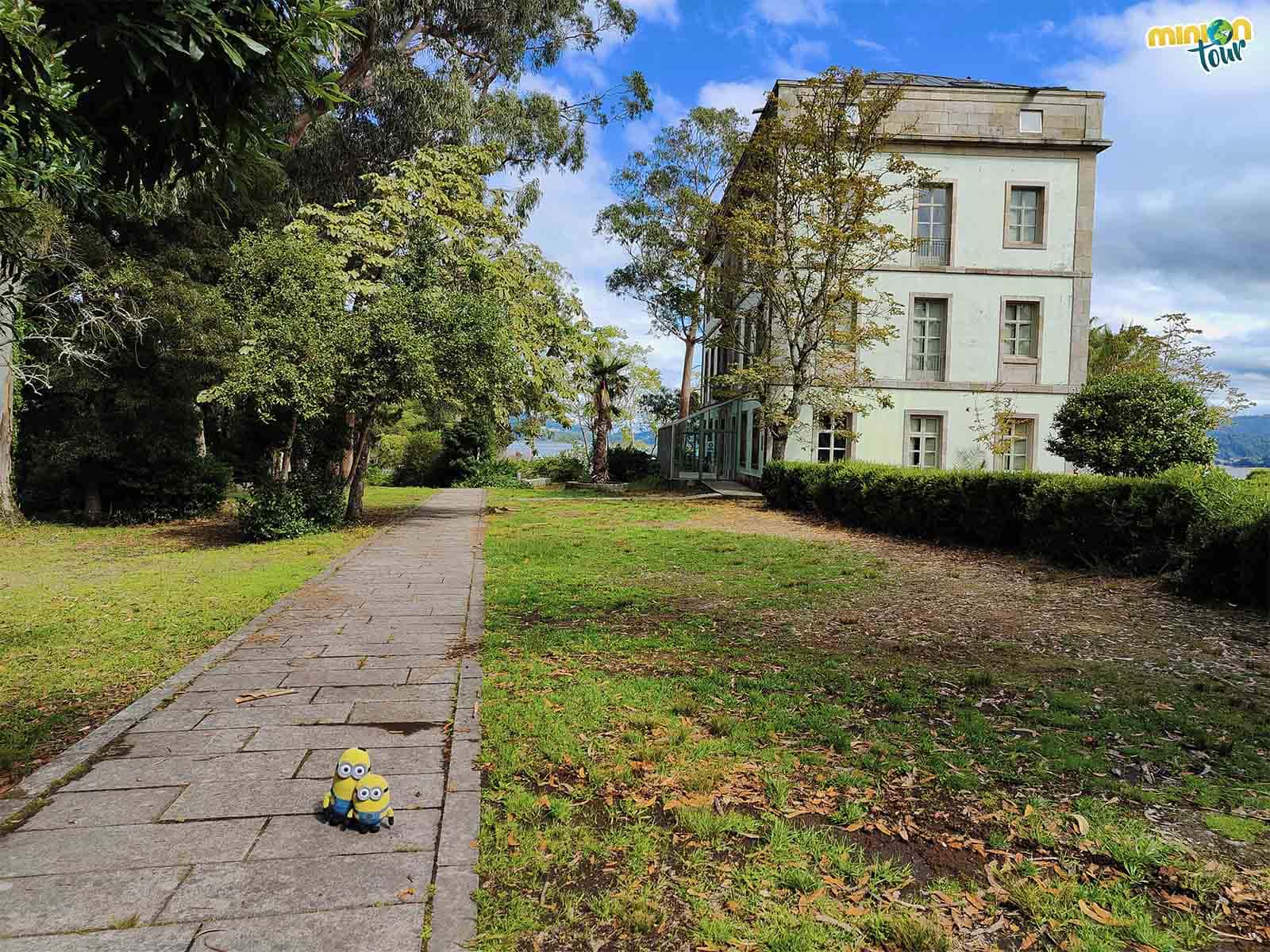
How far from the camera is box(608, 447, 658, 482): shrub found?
118 ft

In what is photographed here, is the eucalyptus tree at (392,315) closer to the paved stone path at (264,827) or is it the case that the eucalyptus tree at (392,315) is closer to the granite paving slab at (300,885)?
the paved stone path at (264,827)

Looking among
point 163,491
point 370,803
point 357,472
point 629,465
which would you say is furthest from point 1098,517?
point 629,465

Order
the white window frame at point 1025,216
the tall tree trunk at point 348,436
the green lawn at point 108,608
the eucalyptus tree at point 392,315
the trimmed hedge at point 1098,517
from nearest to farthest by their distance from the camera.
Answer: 1. the green lawn at point 108,608
2. the trimmed hedge at point 1098,517
3. the eucalyptus tree at point 392,315
4. the tall tree trunk at point 348,436
5. the white window frame at point 1025,216

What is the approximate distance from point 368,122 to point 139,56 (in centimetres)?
1962

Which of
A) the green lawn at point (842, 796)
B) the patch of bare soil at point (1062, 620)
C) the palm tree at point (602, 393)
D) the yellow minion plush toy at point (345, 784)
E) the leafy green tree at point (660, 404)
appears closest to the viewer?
the green lawn at point (842, 796)

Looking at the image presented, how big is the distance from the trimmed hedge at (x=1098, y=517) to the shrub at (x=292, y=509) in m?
9.90

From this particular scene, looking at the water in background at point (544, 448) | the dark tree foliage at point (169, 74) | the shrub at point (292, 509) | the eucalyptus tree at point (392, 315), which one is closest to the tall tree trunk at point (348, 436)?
the eucalyptus tree at point (392, 315)

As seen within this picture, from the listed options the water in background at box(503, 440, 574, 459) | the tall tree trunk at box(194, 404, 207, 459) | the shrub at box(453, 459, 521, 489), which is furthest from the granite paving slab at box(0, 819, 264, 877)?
the water in background at box(503, 440, 574, 459)

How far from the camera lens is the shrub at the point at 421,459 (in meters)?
31.1

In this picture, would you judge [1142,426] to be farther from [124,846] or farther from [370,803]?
[124,846]

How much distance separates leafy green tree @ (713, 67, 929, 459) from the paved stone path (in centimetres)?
1785

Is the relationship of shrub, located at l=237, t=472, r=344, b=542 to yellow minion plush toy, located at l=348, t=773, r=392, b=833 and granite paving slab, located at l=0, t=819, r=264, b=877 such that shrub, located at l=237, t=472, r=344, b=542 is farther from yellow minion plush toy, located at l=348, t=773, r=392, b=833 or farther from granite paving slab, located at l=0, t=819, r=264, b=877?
yellow minion plush toy, located at l=348, t=773, r=392, b=833

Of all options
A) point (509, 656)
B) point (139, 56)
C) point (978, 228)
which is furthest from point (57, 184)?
point (978, 228)

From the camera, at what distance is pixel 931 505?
40.4 feet
